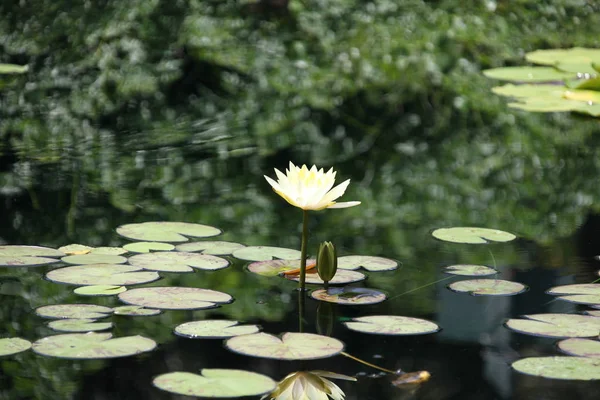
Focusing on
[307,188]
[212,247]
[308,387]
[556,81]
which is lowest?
[308,387]

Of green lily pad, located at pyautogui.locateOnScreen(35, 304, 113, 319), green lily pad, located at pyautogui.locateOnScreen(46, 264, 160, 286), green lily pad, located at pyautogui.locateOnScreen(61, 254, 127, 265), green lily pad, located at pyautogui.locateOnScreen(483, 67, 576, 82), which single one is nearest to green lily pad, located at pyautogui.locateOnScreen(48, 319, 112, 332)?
green lily pad, located at pyautogui.locateOnScreen(35, 304, 113, 319)

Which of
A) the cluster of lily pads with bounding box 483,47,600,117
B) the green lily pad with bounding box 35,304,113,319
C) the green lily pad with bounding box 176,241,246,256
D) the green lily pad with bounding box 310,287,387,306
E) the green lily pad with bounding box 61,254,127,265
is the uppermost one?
the cluster of lily pads with bounding box 483,47,600,117

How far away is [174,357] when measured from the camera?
4.18 ft

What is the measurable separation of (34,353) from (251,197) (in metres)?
1.07

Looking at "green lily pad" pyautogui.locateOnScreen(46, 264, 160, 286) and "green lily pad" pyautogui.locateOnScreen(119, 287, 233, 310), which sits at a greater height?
"green lily pad" pyautogui.locateOnScreen(46, 264, 160, 286)

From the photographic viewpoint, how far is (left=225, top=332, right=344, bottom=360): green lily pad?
1.26 meters

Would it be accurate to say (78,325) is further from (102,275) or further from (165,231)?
(165,231)

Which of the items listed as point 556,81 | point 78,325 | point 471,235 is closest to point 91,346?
point 78,325

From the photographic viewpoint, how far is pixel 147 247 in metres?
1.74

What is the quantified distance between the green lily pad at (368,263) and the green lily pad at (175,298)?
0.28 metres

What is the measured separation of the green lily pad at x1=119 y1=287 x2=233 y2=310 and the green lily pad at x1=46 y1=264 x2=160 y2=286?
6cm

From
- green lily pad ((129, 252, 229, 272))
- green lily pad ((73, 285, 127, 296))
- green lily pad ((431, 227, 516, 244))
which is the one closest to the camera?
green lily pad ((73, 285, 127, 296))

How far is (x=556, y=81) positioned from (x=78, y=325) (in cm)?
294

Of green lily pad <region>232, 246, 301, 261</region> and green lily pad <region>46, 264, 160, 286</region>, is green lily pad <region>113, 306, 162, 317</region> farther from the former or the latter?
green lily pad <region>232, 246, 301, 261</region>
